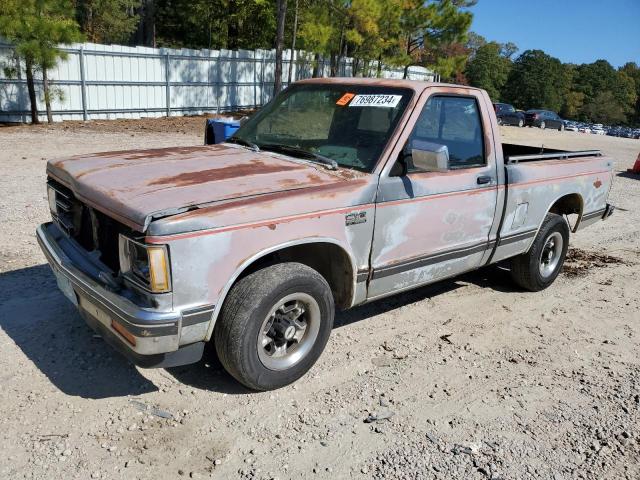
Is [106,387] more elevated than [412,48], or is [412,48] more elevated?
[412,48]

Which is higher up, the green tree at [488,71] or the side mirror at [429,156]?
the green tree at [488,71]

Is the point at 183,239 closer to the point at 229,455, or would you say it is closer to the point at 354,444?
the point at 229,455

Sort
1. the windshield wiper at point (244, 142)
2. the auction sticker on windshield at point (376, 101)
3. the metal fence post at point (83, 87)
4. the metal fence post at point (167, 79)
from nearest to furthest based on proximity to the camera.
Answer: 1. the auction sticker on windshield at point (376, 101)
2. the windshield wiper at point (244, 142)
3. the metal fence post at point (83, 87)
4. the metal fence post at point (167, 79)

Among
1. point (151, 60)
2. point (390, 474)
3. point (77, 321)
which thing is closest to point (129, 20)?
point (151, 60)

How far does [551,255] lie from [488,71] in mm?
82399

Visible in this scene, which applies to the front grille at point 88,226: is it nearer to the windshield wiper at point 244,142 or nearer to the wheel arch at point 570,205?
the windshield wiper at point 244,142

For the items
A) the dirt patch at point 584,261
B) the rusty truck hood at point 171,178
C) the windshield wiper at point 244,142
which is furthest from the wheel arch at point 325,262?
the dirt patch at point 584,261

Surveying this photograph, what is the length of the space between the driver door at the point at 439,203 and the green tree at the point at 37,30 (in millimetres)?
13802

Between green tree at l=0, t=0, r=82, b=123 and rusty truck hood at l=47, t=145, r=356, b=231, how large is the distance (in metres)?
12.8

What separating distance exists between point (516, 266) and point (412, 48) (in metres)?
24.1

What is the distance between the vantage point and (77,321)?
4.29m

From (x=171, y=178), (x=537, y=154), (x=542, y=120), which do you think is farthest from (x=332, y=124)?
(x=542, y=120)

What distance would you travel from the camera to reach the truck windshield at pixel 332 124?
13.1ft

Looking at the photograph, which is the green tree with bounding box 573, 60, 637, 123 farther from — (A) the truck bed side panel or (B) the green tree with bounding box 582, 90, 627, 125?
(A) the truck bed side panel
